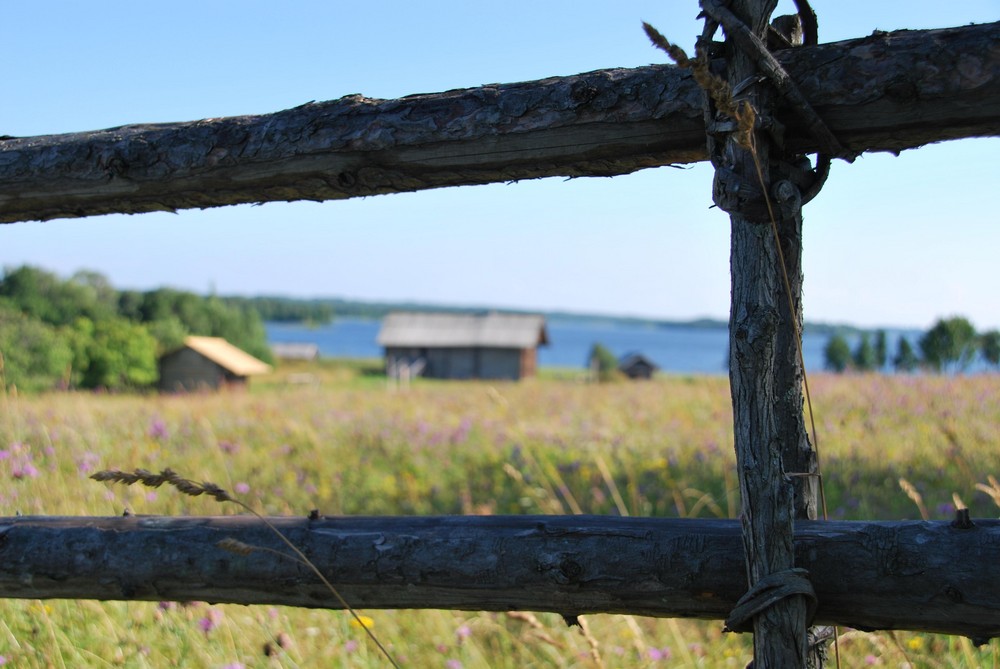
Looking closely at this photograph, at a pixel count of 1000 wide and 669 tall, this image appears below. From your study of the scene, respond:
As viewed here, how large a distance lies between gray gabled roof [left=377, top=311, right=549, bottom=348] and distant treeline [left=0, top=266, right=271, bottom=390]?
1244cm

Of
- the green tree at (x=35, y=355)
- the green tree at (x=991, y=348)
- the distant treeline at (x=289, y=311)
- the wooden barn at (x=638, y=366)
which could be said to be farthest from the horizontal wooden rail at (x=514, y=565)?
the distant treeline at (x=289, y=311)

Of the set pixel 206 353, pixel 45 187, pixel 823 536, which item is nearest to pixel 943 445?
pixel 823 536

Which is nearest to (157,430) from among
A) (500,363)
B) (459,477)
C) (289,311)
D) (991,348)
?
(459,477)

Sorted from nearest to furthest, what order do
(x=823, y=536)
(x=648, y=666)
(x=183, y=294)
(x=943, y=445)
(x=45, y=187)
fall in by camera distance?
1. (x=823, y=536)
2. (x=45, y=187)
3. (x=648, y=666)
4. (x=943, y=445)
5. (x=183, y=294)

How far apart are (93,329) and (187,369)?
5.17 metres

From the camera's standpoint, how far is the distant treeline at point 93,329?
63.2ft

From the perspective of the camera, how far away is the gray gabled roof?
45.3 m

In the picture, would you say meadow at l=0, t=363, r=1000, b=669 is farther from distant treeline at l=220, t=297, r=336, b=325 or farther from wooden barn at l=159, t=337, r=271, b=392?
distant treeline at l=220, t=297, r=336, b=325

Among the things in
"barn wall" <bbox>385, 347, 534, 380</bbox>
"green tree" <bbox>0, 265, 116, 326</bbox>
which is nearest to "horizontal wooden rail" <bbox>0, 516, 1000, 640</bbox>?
"green tree" <bbox>0, 265, 116, 326</bbox>

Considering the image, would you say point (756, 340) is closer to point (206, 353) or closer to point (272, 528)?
point (272, 528)

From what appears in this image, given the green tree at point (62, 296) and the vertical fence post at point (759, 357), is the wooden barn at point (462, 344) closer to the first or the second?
the green tree at point (62, 296)

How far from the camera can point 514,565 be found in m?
1.71

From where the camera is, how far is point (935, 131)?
1.47 m

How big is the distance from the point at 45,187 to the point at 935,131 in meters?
2.14
